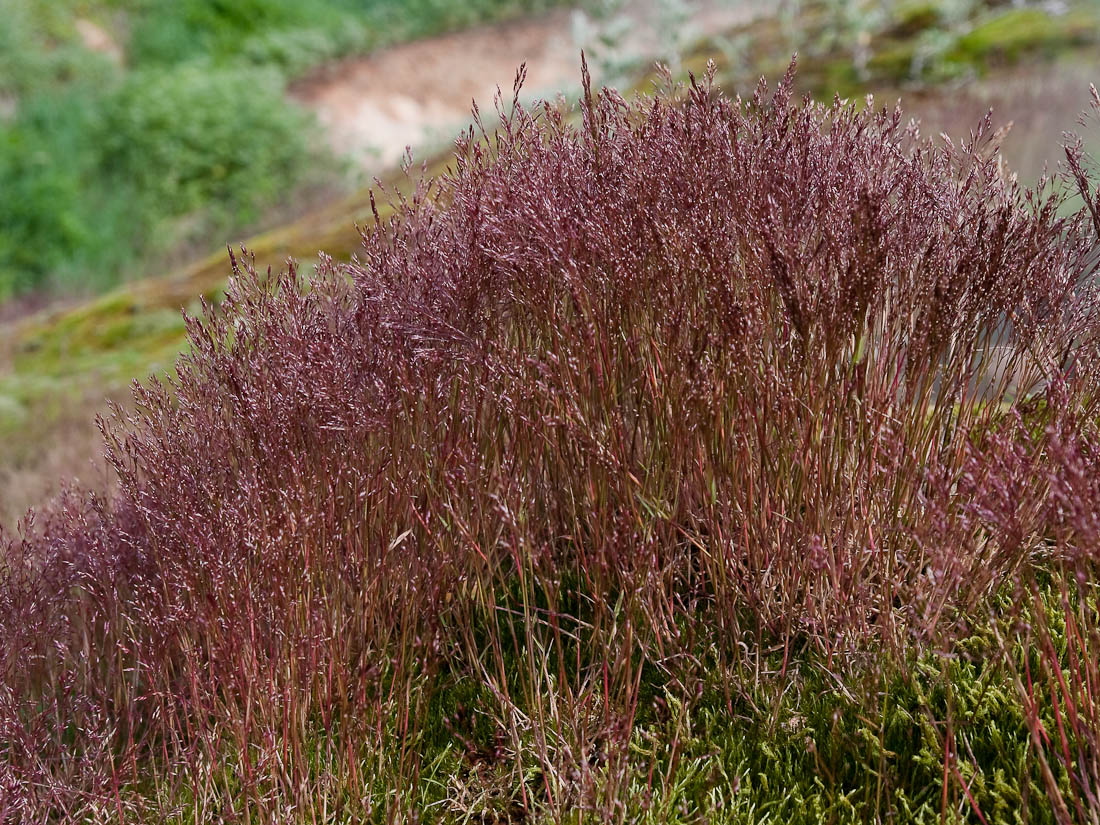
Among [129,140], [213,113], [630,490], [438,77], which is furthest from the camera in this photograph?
[438,77]

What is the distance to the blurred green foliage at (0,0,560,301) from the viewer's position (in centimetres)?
1357

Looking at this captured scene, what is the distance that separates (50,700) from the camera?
10.0ft

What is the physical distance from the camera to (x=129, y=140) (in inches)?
584

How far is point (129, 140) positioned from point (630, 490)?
1482cm

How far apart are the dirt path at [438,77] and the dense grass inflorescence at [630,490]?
13.2m

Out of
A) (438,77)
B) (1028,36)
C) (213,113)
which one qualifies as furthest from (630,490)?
(438,77)

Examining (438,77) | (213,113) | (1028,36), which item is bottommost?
(1028,36)

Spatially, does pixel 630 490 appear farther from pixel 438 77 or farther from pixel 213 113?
pixel 438 77

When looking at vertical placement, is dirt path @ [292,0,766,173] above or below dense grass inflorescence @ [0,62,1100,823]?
above

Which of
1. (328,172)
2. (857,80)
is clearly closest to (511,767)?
(857,80)

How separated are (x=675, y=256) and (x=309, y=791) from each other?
166 centimetres

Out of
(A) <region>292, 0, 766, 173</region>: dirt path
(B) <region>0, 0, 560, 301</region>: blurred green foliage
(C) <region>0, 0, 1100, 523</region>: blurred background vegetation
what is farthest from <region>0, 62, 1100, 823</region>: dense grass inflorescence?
(A) <region>292, 0, 766, 173</region>: dirt path

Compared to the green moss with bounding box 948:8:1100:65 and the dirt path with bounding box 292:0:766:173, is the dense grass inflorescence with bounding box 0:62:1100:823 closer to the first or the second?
the green moss with bounding box 948:8:1100:65

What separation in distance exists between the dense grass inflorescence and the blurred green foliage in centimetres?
1203
